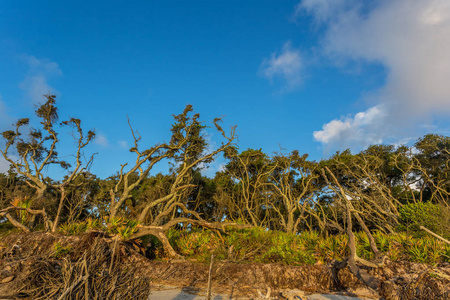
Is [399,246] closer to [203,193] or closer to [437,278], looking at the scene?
[437,278]

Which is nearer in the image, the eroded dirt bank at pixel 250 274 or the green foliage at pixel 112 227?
the eroded dirt bank at pixel 250 274

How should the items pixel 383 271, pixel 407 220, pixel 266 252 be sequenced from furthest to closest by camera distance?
pixel 407 220
pixel 266 252
pixel 383 271

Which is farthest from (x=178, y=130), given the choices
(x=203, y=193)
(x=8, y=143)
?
(x=8, y=143)

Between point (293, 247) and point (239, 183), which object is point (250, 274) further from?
point (239, 183)

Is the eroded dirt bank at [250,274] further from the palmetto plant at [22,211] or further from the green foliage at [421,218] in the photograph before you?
the green foliage at [421,218]

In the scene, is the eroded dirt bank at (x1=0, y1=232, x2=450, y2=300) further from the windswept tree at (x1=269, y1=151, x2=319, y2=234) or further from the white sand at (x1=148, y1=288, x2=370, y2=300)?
the windswept tree at (x1=269, y1=151, x2=319, y2=234)

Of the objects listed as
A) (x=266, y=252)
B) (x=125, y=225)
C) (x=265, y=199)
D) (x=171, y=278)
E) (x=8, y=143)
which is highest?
(x=8, y=143)

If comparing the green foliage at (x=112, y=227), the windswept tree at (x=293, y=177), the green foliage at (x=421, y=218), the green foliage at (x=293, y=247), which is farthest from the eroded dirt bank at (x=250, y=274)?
the windswept tree at (x=293, y=177)

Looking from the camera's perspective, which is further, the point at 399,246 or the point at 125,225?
the point at 125,225

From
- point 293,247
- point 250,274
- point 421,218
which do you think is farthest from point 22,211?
point 421,218

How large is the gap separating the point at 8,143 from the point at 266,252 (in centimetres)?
2190

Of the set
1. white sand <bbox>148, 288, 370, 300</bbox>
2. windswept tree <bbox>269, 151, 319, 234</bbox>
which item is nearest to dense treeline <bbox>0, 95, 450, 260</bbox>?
windswept tree <bbox>269, 151, 319, 234</bbox>

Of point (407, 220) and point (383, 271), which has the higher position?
point (407, 220)

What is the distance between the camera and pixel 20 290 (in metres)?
2.77
